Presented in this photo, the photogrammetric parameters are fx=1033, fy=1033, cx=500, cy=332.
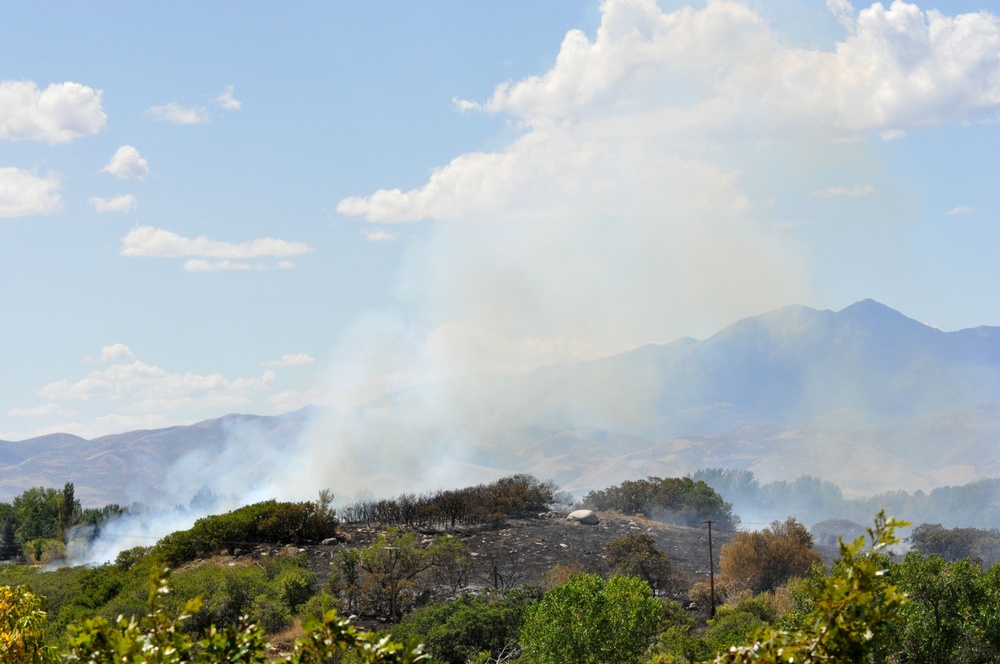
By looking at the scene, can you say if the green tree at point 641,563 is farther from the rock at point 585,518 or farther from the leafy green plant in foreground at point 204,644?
the leafy green plant in foreground at point 204,644

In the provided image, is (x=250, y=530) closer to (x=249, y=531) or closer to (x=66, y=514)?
(x=249, y=531)

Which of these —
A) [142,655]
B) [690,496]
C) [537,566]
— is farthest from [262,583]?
[690,496]

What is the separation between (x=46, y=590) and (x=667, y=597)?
2841 centimetres

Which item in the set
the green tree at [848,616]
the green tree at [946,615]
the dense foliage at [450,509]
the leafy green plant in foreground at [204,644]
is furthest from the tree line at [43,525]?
the green tree at [848,616]

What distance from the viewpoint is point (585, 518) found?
223ft

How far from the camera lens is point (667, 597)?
49719 millimetres

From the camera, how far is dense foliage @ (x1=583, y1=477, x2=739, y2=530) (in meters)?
84.6

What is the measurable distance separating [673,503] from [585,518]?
20.0m

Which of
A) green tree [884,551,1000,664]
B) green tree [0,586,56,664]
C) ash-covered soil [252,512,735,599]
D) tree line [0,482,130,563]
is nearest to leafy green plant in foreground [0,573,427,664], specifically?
green tree [0,586,56,664]

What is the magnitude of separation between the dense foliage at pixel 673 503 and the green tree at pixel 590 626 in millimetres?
55618

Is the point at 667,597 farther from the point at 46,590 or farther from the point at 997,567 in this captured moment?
the point at 46,590

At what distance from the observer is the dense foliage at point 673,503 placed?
84562mm

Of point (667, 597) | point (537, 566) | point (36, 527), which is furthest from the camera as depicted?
point (36, 527)

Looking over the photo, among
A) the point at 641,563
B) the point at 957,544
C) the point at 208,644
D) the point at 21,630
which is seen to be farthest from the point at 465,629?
the point at 957,544
